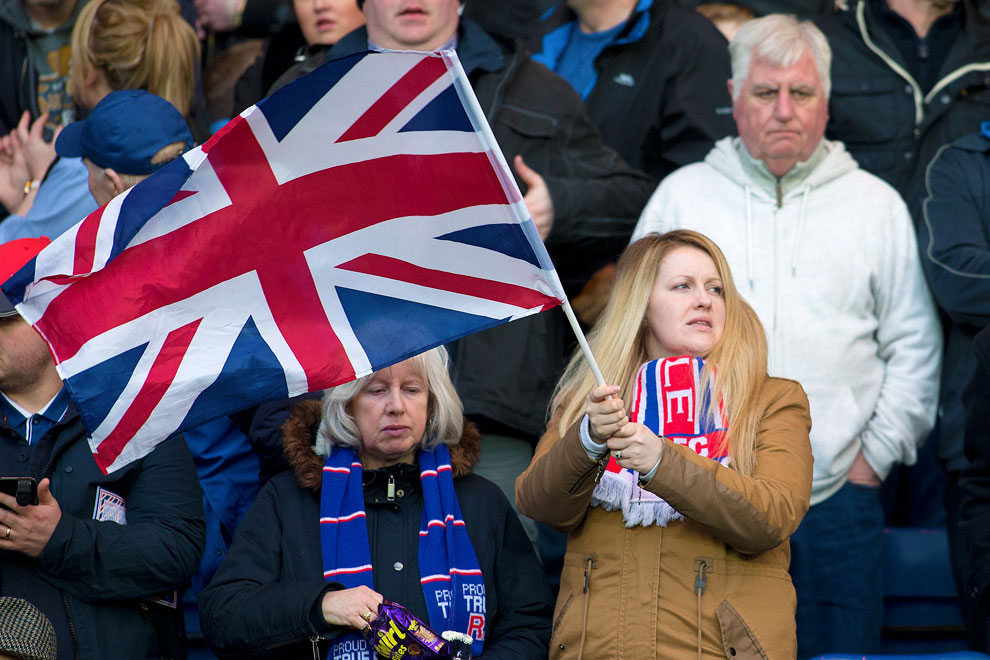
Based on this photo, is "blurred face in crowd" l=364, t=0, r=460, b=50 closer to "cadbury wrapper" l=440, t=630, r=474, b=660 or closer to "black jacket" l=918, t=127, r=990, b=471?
"black jacket" l=918, t=127, r=990, b=471

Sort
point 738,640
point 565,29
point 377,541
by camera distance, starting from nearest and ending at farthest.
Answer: point 738,640, point 377,541, point 565,29

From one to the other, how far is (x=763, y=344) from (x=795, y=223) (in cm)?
117

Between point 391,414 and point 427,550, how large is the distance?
1.34 feet

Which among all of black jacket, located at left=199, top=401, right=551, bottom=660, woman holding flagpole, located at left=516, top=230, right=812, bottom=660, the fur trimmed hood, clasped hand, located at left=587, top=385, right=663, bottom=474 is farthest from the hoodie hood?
clasped hand, located at left=587, top=385, right=663, bottom=474

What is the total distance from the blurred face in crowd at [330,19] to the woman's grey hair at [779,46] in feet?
5.64

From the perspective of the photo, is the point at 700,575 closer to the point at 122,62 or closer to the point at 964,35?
the point at 964,35

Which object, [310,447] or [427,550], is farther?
[310,447]

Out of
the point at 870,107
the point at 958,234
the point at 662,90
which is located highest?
the point at 662,90

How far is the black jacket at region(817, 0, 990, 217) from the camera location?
214 inches

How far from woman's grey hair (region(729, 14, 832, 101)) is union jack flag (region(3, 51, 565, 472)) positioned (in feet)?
6.82

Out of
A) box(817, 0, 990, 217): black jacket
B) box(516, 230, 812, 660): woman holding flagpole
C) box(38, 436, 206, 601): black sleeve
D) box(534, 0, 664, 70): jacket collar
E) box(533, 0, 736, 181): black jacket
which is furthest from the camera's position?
box(534, 0, 664, 70): jacket collar

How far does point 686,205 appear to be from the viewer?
5.00m

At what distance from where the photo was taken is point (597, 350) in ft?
13.2

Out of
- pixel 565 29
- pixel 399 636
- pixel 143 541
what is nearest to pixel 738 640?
pixel 399 636
